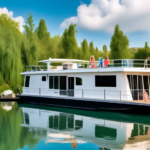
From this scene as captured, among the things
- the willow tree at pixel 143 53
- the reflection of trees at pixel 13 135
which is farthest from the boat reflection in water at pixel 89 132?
the willow tree at pixel 143 53

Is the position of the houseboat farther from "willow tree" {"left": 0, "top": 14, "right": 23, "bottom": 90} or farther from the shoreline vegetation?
the shoreline vegetation

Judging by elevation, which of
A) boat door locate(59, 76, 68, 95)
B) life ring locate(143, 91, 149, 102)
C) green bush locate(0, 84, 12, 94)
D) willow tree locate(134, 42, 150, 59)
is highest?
willow tree locate(134, 42, 150, 59)

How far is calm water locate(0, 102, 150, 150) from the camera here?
8.52 m

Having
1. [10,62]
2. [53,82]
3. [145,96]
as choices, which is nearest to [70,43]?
[10,62]

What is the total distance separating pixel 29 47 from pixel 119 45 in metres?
17.8

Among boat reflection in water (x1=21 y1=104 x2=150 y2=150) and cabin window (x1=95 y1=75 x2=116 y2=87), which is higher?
cabin window (x1=95 y1=75 x2=116 y2=87)

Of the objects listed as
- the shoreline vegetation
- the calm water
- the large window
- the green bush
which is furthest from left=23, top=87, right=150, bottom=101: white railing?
the shoreline vegetation

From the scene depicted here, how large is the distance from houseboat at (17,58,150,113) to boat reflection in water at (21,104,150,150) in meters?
1.45

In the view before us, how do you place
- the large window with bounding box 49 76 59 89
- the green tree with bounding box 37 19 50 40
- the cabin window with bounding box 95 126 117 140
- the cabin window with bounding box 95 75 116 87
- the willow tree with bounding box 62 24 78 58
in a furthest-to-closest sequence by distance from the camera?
1. the green tree with bounding box 37 19 50 40
2. the willow tree with bounding box 62 24 78 58
3. the large window with bounding box 49 76 59 89
4. the cabin window with bounding box 95 75 116 87
5. the cabin window with bounding box 95 126 117 140

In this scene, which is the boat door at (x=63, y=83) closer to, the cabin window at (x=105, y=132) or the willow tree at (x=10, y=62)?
the willow tree at (x=10, y=62)

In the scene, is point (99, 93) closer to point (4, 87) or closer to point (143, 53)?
point (4, 87)

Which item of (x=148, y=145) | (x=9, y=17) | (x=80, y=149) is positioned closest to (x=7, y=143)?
(x=80, y=149)

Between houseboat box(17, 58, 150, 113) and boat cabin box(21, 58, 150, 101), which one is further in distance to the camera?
boat cabin box(21, 58, 150, 101)

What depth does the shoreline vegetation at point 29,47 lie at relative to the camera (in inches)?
926
